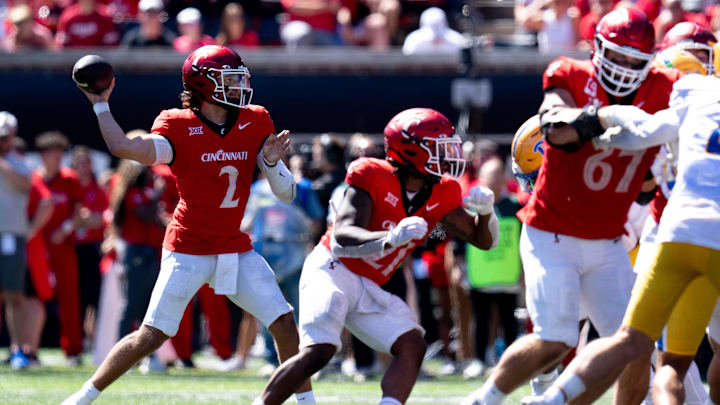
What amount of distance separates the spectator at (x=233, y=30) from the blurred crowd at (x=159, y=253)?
2.10 meters

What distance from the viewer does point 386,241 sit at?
16.8 feet

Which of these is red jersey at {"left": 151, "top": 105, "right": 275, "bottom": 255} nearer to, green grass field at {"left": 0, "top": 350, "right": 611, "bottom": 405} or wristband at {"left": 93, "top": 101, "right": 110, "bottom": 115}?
wristband at {"left": 93, "top": 101, "right": 110, "bottom": 115}

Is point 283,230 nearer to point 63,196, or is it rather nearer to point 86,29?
point 63,196

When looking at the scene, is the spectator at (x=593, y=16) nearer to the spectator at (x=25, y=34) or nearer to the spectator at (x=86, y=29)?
the spectator at (x=86, y=29)

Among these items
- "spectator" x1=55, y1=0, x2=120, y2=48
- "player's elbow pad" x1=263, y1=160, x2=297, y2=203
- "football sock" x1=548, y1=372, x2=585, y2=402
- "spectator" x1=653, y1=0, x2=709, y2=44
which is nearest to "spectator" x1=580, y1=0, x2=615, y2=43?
"spectator" x1=653, y1=0, x2=709, y2=44

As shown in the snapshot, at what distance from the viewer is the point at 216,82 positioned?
558 centimetres

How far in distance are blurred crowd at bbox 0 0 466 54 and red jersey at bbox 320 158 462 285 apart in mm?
6228

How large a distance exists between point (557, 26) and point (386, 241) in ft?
25.2

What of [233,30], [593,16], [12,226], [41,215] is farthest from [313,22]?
[12,226]

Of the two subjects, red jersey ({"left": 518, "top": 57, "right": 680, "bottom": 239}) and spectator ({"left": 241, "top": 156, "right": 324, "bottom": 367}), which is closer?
red jersey ({"left": 518, "top": 57, "right": 680, "bottom": 239})

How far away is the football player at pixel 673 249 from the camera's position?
468 centimetres

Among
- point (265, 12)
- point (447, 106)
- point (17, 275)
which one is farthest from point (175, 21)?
point (17, 275)

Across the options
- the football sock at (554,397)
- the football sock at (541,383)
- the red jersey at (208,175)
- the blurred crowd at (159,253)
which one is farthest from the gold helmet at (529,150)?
the blurred crowd at (159,253)

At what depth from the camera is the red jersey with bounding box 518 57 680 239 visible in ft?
16.9
